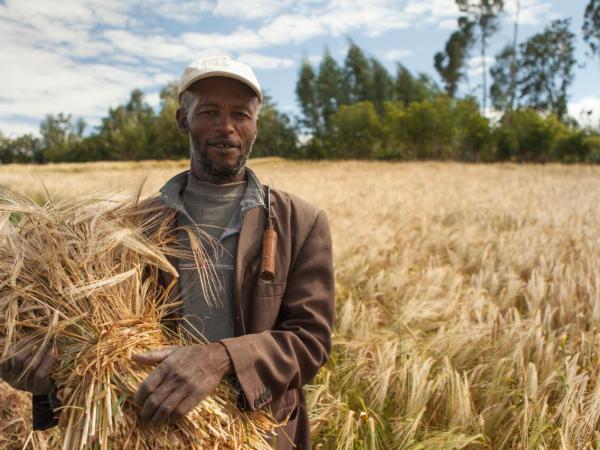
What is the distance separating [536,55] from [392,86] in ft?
50.8

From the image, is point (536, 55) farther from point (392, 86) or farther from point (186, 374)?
point (186, 374)

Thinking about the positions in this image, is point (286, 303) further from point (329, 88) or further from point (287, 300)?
point (329, 88)

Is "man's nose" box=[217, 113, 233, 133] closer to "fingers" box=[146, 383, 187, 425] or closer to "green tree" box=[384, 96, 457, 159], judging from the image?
"fingers" box=[146, 383, 187, 425]

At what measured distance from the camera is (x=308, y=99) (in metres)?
56.3

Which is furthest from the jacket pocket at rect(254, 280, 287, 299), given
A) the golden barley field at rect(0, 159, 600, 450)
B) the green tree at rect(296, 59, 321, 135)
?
the green tree at rect(296, 59, 321, 135)

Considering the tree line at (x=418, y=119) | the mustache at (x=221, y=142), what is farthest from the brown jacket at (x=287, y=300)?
the tree line at (x=418, y=119)

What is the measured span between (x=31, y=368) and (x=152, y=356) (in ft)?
1.05

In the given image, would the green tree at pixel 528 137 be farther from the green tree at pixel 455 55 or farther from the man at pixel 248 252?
the man at pixel 248 252

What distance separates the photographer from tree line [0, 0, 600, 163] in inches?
1511

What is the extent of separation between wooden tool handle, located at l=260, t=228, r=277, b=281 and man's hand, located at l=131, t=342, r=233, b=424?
1.04 feet

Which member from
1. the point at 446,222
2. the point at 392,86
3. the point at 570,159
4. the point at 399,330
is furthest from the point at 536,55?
the point at 399,330

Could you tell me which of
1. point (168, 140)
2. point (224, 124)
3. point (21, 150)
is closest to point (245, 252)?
point (224, 124)

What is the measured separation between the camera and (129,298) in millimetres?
1368

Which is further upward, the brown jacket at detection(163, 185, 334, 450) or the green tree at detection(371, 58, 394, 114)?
the green tree at detection(371, 58, 394, 114)
